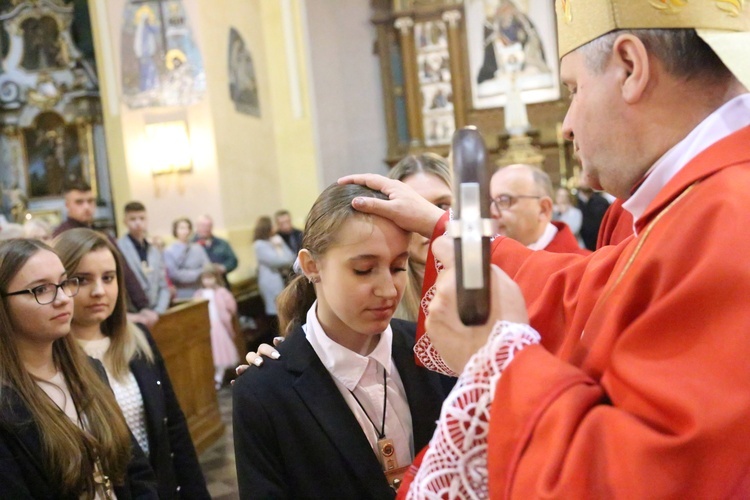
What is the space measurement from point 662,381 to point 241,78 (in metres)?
9.32

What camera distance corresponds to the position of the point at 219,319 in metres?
7.04

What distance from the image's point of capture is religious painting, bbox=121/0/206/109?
837 centimetres

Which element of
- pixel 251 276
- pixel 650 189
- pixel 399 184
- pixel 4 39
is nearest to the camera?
pixel 650 189

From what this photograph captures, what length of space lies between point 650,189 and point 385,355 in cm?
82

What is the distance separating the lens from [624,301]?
990mm

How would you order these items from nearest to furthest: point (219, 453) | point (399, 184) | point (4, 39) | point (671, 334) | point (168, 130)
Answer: point (671, 334) < point (399, 184) < point (219, 453) < point (168, 130) < point (4, 39)

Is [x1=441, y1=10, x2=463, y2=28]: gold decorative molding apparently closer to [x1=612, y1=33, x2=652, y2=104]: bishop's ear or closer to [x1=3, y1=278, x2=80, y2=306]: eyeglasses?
[x1=3, y1=278, x2=80, y2=306]: eyeglasses

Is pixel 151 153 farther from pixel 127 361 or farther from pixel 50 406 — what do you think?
pixel 50 406

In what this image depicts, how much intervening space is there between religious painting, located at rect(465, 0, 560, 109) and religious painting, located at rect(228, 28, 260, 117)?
164 inches

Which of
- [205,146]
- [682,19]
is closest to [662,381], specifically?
[682,19]

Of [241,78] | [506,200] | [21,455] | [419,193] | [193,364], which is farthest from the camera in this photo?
[241,78]

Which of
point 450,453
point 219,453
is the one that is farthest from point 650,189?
point 219,453

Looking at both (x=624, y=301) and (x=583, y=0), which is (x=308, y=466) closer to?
(x=624, y=301)

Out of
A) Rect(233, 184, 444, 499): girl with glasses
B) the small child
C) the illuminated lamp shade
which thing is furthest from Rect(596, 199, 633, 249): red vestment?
the illuminated lamp shade
